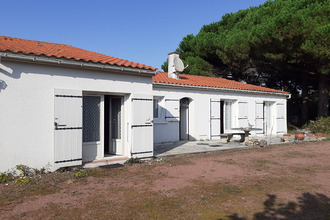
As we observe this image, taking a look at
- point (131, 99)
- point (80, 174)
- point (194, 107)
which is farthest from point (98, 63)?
point (194, 107)

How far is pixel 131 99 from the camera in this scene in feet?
24.8

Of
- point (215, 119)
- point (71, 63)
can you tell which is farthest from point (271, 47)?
point (71, 63)

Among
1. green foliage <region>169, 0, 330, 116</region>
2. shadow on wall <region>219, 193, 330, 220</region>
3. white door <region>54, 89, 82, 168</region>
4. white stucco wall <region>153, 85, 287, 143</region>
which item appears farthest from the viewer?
green foliage <region>169, 0, 330, 116</region>

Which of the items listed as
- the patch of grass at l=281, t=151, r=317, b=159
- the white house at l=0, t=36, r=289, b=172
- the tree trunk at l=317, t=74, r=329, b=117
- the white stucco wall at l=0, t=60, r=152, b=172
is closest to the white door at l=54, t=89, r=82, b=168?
the white house at l=0, t=36, r=289, b=172

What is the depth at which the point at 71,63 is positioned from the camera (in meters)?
6.44

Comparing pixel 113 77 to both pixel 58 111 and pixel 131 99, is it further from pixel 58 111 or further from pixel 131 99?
pixel 58 111

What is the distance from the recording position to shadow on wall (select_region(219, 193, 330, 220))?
3711 millimetres

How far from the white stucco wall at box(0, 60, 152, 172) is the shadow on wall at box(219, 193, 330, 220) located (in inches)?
175

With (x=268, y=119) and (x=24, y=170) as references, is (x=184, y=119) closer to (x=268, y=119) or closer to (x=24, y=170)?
(x=268, y=119)

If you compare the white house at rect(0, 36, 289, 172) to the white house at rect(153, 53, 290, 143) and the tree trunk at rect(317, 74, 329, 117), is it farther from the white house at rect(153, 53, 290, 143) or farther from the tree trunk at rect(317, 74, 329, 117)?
the tree trunk at rect(317, 74, 329, 117)

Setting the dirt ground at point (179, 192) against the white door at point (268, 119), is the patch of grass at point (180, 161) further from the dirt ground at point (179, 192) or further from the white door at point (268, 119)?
the white door at point (268, 119)

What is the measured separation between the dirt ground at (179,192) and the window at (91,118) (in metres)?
1.06

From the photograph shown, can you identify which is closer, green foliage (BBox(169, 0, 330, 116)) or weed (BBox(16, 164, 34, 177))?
weed (BBox(16, 164, 34, 177))

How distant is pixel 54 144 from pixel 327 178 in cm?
612
